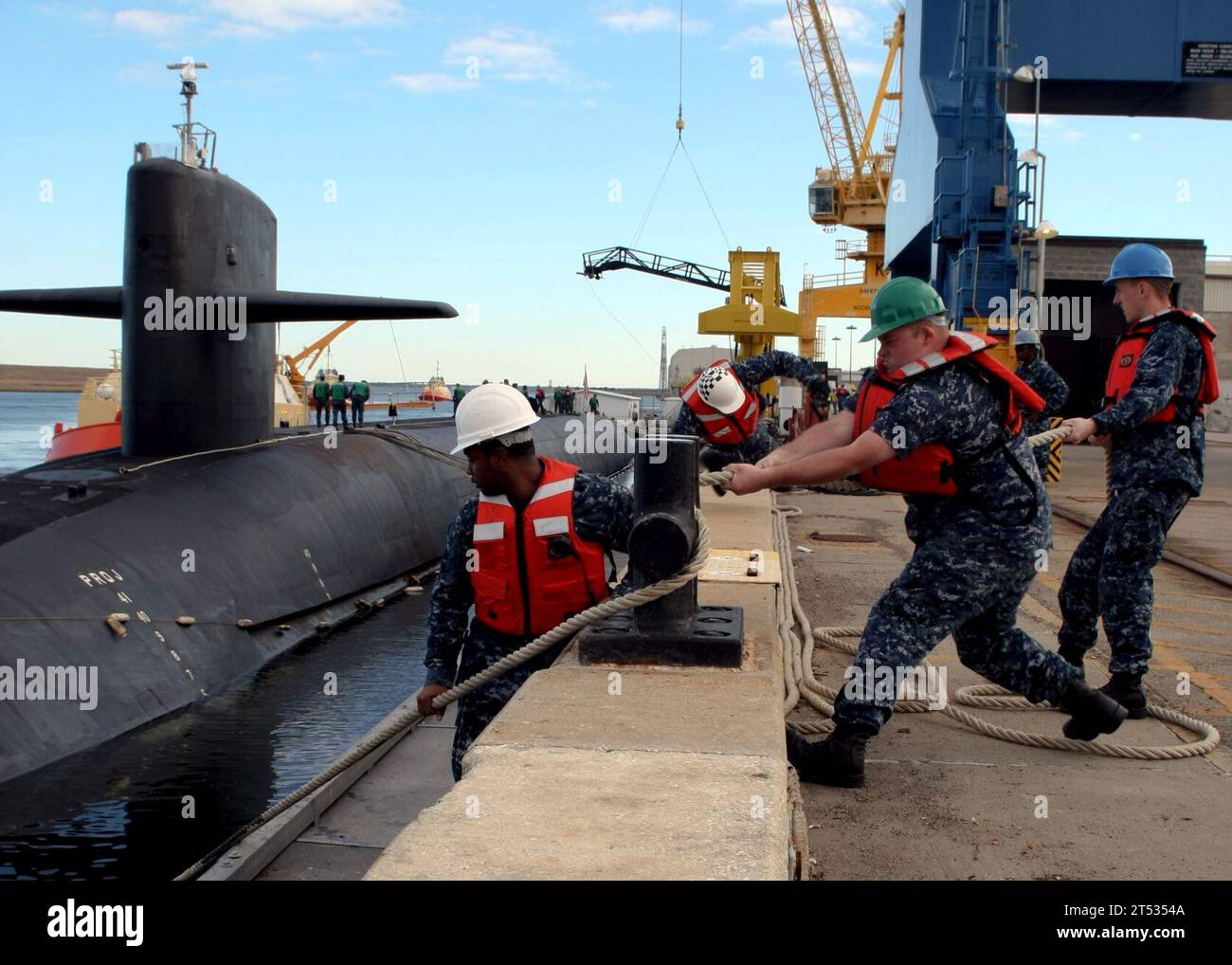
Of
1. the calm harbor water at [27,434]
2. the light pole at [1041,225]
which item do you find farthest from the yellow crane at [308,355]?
the light pole at [1041,225]

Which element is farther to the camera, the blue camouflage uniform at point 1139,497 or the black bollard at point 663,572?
the blue camouflage uniform at point 1139,497

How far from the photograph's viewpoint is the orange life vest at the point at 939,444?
4324 mm

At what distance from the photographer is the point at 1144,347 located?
584 cm

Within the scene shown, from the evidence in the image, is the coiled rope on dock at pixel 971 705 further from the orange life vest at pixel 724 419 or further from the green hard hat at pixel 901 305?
the orange life vest at pixel 724 419

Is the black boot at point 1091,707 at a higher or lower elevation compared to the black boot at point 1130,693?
higher

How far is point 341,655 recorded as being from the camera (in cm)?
1004

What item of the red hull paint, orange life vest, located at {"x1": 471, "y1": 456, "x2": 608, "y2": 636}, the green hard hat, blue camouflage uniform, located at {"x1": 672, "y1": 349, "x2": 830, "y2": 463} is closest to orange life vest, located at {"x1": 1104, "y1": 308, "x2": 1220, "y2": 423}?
the green hard hat

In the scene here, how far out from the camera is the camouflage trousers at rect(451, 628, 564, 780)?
466 centimetres

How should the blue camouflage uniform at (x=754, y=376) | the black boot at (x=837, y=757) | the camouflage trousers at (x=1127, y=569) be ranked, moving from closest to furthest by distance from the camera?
the black boot at (x=837, y=757) → the camouflage trousers at (x=1127, y=569) → the blue camouflage uniform at (x=754, y=376)

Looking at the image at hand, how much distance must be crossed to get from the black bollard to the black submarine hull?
4.09 meters

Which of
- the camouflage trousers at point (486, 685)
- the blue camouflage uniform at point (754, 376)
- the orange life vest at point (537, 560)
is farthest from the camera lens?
the blue camouflage uniform at point (754, 376)

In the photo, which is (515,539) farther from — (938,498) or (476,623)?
(938,498)

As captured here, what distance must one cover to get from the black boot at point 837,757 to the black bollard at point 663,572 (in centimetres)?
58
